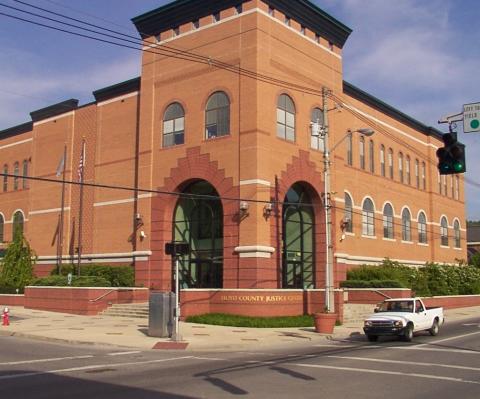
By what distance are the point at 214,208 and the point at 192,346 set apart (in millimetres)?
15644

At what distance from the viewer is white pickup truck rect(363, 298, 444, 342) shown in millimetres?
21781

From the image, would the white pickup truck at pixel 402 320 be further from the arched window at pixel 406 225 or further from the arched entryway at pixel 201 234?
the arched window at pixel 406 225

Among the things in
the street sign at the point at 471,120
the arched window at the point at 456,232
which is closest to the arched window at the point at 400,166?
the arched window at the point at 456,232

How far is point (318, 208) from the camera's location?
3609cm

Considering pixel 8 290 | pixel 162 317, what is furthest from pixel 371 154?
pixel 162 317

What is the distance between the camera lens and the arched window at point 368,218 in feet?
148

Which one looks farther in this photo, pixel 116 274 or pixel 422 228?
pixel 422 228

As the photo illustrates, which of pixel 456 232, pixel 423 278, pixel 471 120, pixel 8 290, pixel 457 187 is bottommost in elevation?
pixel 8 290

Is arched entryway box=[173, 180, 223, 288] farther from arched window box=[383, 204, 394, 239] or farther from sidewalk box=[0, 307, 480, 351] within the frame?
arched window box=[383, 204, 394, 239]

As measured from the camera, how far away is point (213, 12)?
111 feet

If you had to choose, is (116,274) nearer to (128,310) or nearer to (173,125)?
(128,310)

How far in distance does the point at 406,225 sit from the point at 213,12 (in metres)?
26.4

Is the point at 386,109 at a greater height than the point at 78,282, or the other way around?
the point at 386,109

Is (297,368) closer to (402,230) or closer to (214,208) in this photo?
(214,208)
